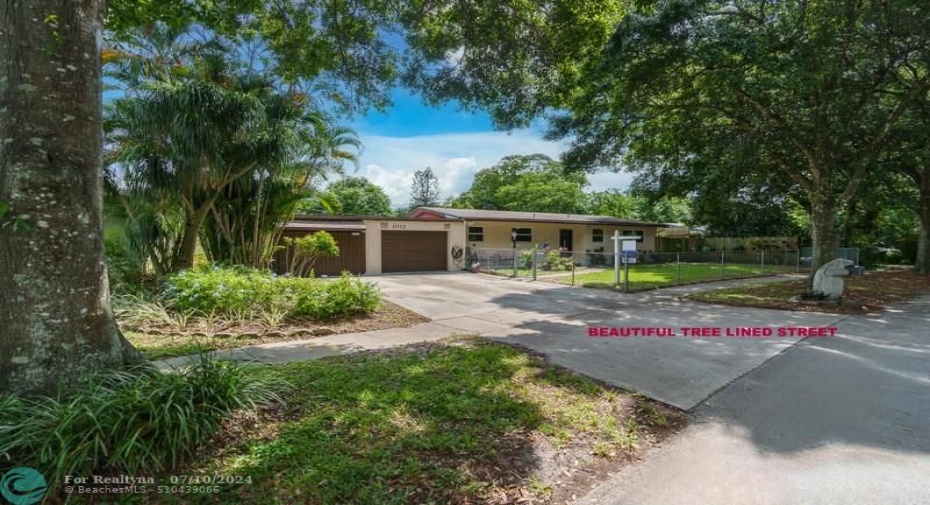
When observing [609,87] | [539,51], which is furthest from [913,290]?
[539,51]

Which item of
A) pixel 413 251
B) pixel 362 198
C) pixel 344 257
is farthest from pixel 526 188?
pixel 344 257

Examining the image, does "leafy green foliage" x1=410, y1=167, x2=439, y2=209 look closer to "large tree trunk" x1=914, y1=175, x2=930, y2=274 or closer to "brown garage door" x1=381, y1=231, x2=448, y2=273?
"brown garage door" x1=381, y1=231, x2=448, y2=273

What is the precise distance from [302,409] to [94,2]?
3.16 metres

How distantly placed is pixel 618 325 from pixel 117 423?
21.3ft

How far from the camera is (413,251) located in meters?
17.8

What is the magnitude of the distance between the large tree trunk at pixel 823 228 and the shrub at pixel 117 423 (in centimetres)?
1237

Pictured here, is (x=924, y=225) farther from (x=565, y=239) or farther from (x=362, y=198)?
(x=362, y=198)

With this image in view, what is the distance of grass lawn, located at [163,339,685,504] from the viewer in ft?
7.78

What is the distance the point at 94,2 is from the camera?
2861mm

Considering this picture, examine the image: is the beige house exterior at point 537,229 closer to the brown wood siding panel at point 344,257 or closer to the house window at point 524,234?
the house window at point 524,234

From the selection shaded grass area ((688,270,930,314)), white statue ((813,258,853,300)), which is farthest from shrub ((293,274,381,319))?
white statue ((813,258,853,300))

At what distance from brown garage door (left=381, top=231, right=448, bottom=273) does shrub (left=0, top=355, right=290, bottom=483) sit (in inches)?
563

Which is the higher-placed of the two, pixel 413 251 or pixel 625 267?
pixel 413 251
